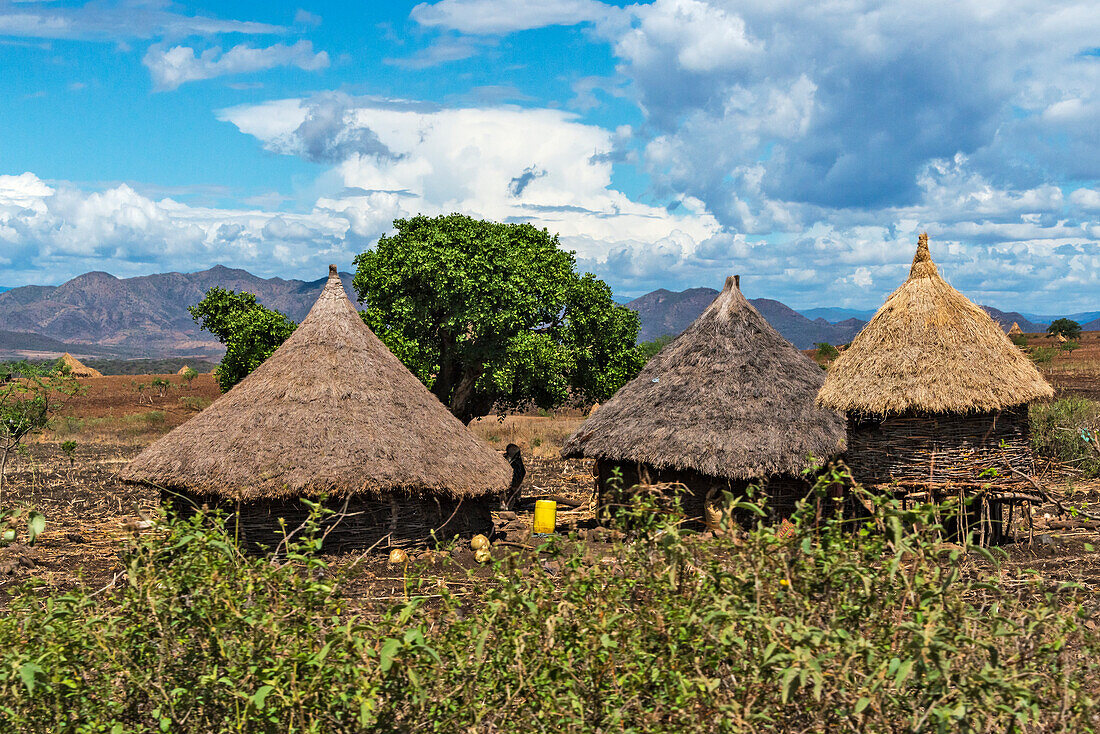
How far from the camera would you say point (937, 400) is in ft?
30.9

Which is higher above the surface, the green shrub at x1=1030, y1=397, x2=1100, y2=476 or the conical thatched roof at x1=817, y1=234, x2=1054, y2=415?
the conical thatched roof at x1=817, y1=234, x2=1054, y2=415

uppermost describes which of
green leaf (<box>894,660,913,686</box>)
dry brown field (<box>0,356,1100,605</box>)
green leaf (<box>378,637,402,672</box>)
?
green leaf (<box>894,660,913,686</box>)

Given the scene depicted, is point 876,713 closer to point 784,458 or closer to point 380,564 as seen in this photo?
point 380,564

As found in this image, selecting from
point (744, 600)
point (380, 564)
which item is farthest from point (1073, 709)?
point (380, 564)

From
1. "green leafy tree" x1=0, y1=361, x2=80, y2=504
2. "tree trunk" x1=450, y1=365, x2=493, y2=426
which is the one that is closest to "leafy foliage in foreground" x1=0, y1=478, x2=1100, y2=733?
"green leafy tree" x1=0, y1=361, x2=80, y2=504

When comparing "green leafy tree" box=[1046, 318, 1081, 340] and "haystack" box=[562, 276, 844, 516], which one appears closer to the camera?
"haystack" box=[562, 276, 844, 516]

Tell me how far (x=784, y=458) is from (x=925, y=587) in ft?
27.5

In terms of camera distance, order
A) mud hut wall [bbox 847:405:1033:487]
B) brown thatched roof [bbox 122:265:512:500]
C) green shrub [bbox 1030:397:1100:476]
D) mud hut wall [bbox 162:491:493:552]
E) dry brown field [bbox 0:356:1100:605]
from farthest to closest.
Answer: green shrub [bbox 1030:397:1100:476] → mud hut wall [bbox 162:491:493:552] → mud hut wall [bbox 847:405:1033:487] → brown thatched roof [bbox 122:265:512:500] → dry brown field [bbox 0:356:1100:605]

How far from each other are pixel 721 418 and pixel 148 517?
8.58 meters

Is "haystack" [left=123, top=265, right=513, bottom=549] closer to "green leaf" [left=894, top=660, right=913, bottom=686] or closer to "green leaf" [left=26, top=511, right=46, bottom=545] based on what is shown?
"green leaf" [left=26, top=511, right=46, bottom=545]

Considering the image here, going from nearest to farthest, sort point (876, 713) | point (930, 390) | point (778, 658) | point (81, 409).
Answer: point (778, 658) → point (876, 713) → point (930, 390) → point (81, 409)

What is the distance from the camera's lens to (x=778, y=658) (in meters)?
2.39

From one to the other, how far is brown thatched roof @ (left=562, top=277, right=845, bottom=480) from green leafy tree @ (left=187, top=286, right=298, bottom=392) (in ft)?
20.9

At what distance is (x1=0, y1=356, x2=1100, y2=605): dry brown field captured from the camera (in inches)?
315
